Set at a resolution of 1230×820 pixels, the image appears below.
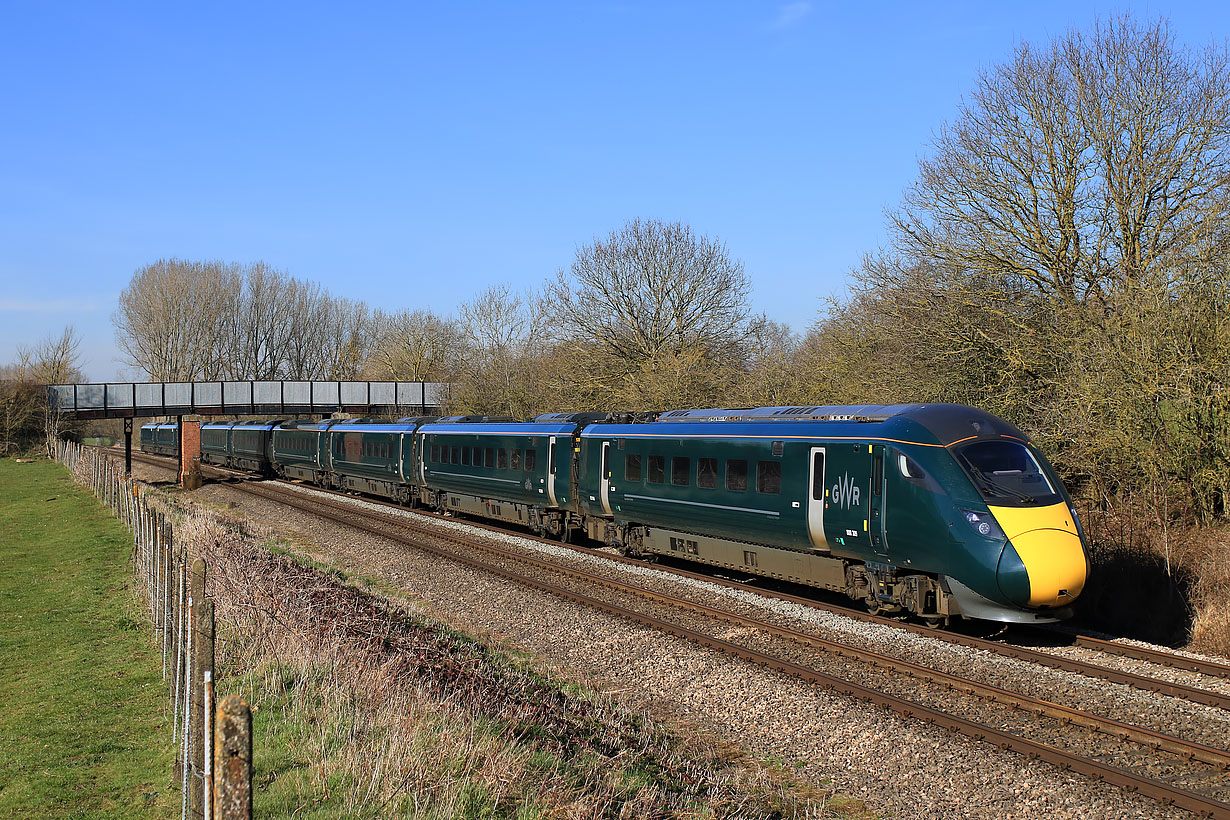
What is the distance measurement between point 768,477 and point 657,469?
3186 mm

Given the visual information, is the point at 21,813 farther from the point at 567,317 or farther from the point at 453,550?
the point at 567,317

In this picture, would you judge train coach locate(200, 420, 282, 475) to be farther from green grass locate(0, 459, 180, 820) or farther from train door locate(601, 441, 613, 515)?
train door locate(601, 441, 613, 515)

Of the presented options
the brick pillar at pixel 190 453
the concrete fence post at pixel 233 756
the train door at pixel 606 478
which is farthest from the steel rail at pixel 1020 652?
the brick pillar at pixel 190 453

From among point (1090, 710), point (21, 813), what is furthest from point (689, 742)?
point (21, 813)

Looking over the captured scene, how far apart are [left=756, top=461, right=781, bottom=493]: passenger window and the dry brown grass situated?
4.96 metres

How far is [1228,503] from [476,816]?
1336 centimetres

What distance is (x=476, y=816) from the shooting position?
243 inches

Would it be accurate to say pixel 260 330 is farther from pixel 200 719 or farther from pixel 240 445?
pixel 200 719

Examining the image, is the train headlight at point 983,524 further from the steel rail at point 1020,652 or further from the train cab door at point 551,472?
the train cab door at point 551,472

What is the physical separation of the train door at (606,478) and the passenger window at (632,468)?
615mm

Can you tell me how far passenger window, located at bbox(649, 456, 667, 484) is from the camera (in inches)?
646

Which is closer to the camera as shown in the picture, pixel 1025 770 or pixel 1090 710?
pixel 1025 770

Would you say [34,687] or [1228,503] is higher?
[1228,503]

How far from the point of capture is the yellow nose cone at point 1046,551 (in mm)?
10328
